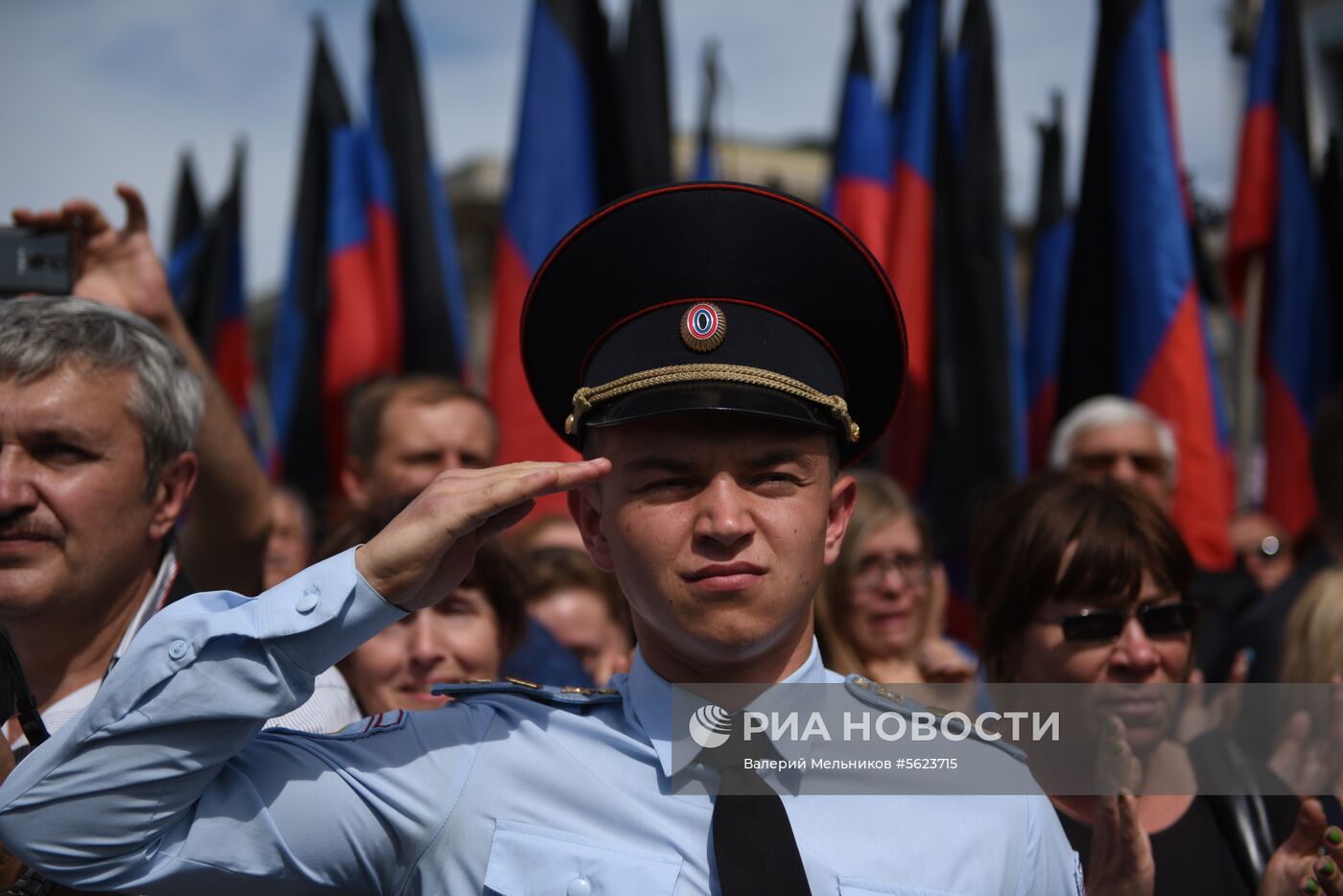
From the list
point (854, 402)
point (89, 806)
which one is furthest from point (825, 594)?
point (89, 806)

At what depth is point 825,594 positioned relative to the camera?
15.1 feet

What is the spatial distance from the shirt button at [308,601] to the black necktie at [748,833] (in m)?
0.63

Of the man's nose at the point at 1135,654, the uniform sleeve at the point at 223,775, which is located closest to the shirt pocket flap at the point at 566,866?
the uniform sleeve at the point at 223,775

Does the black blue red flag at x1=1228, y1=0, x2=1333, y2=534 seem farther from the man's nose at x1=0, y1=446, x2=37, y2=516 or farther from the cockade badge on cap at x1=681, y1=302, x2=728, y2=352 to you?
the man's nose at x1=0, y1=446, x2=37, y2=516

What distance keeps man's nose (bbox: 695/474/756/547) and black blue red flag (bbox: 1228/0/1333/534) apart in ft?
18.7

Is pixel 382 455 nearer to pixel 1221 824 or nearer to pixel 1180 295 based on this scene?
pixel 1221 824

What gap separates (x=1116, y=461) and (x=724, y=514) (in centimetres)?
362

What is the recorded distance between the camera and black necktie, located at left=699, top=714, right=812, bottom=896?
6.17 feet

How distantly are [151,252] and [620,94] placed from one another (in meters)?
3.98

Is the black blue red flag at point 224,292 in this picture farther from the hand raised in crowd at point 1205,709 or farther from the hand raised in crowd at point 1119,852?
the hand raised in crowd at point 1119,852

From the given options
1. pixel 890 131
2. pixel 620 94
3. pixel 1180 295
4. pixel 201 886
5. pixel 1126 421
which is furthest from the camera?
pixel 890 131

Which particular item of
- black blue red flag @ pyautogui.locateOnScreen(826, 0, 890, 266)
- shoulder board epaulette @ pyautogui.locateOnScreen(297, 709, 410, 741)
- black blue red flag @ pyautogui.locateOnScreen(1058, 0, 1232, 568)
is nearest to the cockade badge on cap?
shoulder board epaulette @ pyautogui.locateOnScreen(297, 709, 410, 741)

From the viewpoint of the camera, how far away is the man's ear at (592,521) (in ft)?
7.01

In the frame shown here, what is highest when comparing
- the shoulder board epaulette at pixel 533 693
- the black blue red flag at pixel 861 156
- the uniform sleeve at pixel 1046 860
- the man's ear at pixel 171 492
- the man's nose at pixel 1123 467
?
the black blue red flag at pixel 861 156
